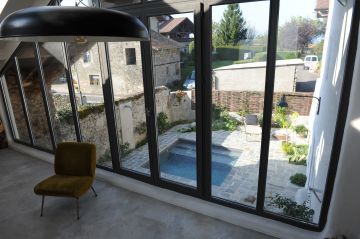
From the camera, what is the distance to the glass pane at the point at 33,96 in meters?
4.33

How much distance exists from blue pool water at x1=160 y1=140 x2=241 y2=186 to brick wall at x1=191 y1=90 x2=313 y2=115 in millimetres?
547

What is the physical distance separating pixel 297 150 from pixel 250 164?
519mm

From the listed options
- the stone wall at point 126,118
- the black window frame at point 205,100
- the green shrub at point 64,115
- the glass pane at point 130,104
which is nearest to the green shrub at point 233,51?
the black window frame at point 205,100

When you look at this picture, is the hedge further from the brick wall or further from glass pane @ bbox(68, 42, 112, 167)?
glass pane @ bbox(68, 42, 112, 167)

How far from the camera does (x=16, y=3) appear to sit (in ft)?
11.0

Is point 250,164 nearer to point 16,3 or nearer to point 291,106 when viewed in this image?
point 291,106

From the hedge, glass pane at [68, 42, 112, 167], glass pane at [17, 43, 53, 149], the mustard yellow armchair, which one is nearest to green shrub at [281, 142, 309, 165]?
the hedge

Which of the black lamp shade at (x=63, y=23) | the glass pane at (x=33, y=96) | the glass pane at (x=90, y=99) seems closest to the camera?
the black lamp shade at (x=63, y=23)

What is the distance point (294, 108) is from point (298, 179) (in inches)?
32.9

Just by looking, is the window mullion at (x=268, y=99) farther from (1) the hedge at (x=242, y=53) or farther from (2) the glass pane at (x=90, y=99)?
(2) the glass pane at (x=90, y=99)

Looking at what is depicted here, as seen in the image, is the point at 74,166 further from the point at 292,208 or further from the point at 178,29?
the point at 292,208

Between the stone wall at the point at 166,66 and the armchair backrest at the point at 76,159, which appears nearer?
the stone wall at the point at 166,66

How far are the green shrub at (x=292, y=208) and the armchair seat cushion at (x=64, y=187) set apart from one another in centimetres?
220

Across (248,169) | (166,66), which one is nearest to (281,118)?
(248,169)
